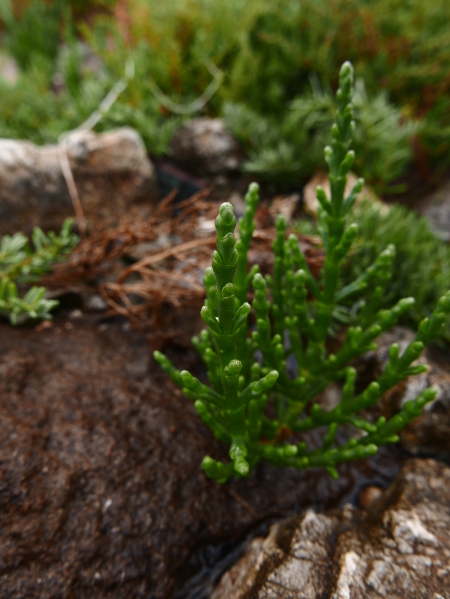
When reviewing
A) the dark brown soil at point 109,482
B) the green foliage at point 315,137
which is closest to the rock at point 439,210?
the green foliage at point 315,137

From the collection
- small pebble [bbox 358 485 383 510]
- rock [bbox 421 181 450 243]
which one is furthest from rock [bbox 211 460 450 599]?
rock [bbox 421 181 450 243]

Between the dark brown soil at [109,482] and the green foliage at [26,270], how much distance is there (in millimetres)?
220

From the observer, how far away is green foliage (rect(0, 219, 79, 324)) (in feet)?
7.02

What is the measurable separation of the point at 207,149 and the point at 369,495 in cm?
281

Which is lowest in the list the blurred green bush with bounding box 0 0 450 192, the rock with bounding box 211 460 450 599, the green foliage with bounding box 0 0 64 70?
the rock with bounding box 211 460 450 599

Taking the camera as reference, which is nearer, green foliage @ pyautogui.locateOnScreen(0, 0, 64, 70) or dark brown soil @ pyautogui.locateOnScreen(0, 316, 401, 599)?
dark brown soil @ pyautogui.locateOnScreen(0, 316, 401, 599)

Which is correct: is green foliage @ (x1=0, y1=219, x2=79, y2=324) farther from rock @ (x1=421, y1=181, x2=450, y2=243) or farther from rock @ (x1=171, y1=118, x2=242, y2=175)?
rock @ (x1=421, y1=181, x2=450, y2=243)

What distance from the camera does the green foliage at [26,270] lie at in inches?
84.2

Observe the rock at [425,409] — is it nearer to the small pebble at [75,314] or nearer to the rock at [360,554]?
the rock at [360,554]

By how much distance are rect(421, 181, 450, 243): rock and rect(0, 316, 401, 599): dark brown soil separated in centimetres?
209

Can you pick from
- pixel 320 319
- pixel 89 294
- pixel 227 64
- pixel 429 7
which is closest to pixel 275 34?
pixel 227 64

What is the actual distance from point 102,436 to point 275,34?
12.2 ft

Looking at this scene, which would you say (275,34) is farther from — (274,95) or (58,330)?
(58,330)

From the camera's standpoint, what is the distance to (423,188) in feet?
12.5
